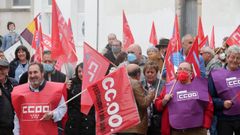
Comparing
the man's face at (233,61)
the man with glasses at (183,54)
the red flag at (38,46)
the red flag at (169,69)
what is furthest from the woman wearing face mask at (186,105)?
the red flag at (38,46)

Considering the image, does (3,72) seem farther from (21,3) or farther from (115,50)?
(21,3)

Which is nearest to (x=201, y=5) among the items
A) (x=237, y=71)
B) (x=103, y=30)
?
(x=103, y=30)

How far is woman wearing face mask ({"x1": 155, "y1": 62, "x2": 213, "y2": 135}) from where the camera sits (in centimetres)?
1053

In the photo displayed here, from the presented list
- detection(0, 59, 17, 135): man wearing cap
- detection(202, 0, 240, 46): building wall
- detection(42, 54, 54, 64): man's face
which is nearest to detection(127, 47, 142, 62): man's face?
detection(42, 54, 54, 64): man's face

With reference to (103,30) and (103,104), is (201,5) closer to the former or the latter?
(103,30)

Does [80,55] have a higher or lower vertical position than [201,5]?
lower

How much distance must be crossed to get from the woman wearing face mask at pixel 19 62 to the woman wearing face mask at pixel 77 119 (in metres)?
2.24

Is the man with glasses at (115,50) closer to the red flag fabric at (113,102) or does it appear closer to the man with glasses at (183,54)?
the man with glasses at (183,54)

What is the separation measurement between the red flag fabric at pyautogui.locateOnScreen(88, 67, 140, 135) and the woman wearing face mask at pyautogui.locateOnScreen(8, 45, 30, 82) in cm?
358

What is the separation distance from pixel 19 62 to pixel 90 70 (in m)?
3.20

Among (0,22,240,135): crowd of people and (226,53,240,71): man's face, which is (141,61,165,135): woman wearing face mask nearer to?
(0,22,240,135): crowd of people

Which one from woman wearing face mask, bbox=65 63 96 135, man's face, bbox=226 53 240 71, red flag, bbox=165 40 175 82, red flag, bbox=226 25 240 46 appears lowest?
woman wearing face mask, bbox=65 63 96 135

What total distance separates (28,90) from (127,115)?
1.26 metres

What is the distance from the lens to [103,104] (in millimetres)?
10312
